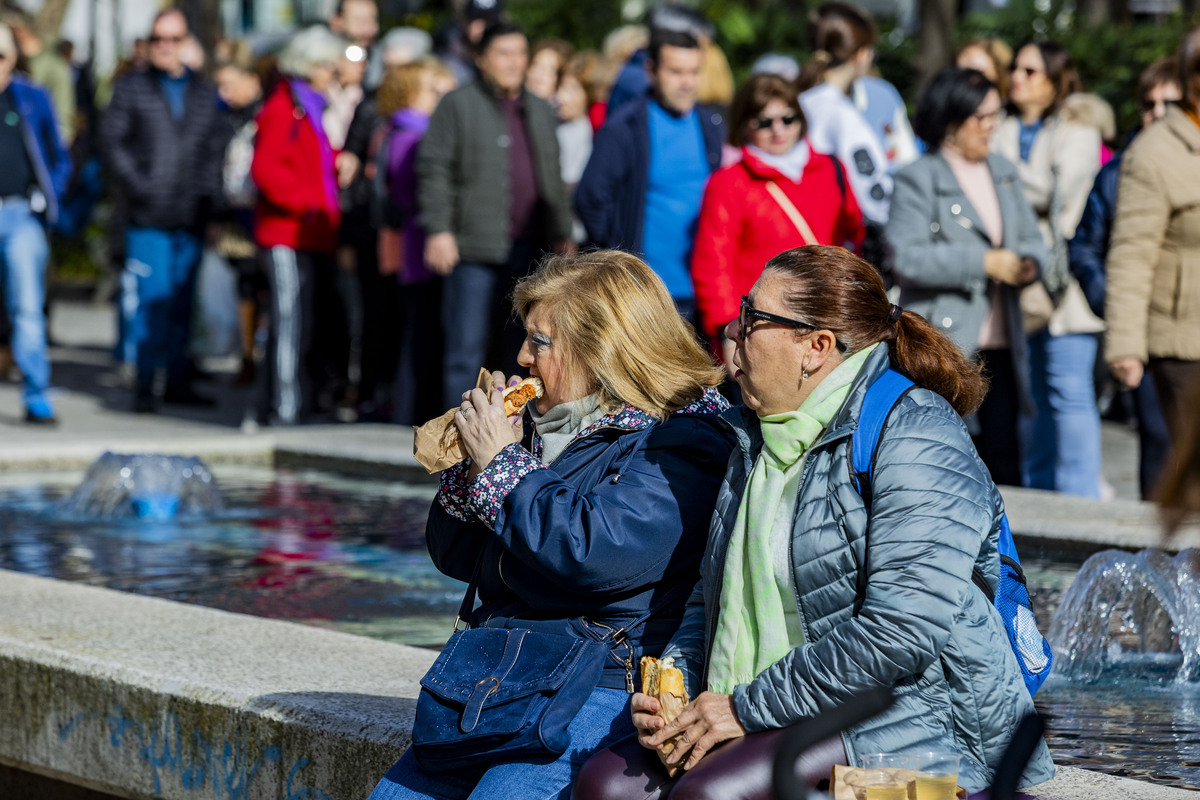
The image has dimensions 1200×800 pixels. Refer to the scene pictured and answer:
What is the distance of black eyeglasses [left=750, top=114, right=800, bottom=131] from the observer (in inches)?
280

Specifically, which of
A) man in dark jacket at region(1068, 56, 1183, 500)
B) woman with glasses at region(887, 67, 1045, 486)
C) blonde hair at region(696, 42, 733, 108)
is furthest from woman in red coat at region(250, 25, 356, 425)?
man in dark jacket at region(1068, 56, 1183, 500)

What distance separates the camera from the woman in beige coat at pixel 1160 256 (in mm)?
6176

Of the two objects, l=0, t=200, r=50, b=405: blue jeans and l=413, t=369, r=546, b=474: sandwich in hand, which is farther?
l=0, t=200, r=50, b=405: blue jeans

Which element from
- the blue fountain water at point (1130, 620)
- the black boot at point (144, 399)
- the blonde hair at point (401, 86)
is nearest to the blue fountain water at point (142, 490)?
the blonde hair at point (401, 86)

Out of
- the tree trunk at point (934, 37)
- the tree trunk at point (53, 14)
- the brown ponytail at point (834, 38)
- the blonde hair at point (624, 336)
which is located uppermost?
the tree trunk at point (53, 14)

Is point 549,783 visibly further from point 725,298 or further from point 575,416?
point 725,298

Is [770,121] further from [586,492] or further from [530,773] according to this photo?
[530,773]

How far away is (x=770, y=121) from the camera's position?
281 inches

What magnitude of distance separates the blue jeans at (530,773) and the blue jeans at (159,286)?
8.86 metres

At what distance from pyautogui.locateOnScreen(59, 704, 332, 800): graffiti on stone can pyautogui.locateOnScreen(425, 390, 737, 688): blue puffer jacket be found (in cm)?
66

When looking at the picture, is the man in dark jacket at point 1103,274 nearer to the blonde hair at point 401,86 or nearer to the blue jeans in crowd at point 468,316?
the blue jeans in crowd at point 468,316

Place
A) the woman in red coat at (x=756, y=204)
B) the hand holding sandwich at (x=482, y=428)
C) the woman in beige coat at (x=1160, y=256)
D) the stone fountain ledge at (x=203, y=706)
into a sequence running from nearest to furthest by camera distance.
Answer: the hand holding sandwich at (x=482, y=428) → the stone fountain ledge at (x=203, y=706) → the woman in beige coat at (x=1160, y=256) → the woman in red coat at (x=756, y=204)

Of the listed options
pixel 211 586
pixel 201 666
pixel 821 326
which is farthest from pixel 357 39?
pixel 821 326

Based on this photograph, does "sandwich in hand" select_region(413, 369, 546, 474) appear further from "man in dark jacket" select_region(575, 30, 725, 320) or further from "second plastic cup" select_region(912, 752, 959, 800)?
"man in dark jacket" select_region(575, 30, 725, 320)
